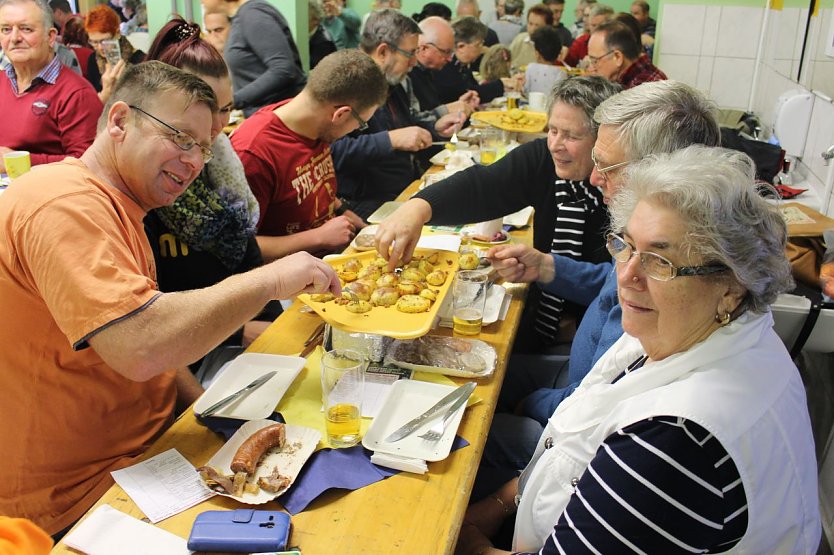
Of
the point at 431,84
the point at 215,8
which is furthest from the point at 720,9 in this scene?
the point at 215,8

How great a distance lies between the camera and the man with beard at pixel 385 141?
378 centimetres

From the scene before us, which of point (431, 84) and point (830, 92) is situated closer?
point (830, 92)

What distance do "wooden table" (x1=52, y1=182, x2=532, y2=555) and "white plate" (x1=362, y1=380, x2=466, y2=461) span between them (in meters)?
0.03

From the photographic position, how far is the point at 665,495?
105 centimetres

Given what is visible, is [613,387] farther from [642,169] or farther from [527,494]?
[642,169]

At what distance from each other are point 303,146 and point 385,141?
3.38ft

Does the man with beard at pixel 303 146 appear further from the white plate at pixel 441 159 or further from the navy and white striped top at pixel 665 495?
the navy and white striped top at pixel 665 495

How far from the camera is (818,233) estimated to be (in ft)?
7.25

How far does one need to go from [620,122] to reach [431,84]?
3805mm

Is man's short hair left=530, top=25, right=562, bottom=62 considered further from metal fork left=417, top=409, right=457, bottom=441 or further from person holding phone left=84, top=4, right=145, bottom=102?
metal fork left=417, top=409, right=457, bottom=441

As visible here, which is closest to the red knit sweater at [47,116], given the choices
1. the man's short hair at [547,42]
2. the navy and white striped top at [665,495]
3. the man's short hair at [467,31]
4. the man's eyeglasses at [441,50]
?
the man's eyeglasses at [441,50]

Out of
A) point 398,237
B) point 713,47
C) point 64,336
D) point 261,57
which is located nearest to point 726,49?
point 713,47

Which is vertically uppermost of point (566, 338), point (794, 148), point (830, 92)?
point (830, 92)

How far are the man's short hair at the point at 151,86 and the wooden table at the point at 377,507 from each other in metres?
0.71
